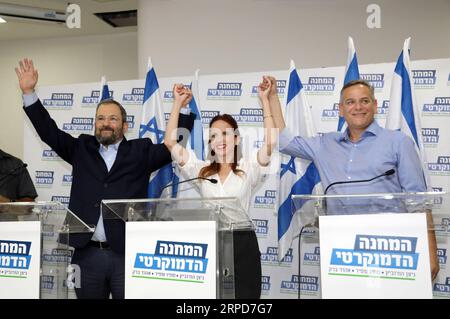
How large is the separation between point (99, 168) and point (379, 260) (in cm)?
210

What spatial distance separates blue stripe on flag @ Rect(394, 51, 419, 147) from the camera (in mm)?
3385

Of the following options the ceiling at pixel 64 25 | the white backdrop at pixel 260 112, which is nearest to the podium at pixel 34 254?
the white backdrop at pixel 260 112

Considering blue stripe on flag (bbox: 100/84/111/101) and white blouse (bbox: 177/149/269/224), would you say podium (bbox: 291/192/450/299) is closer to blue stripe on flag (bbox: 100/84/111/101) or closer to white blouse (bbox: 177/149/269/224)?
white blouse (bbox: 177/149/269/224)

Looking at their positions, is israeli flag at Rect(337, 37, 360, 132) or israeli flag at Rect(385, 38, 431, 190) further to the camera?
israeli flag at Rect(337, 37, 360, 132)

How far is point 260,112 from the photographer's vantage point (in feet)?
12.7

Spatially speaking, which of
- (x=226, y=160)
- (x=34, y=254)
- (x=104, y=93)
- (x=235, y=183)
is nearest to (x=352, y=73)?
(x=226, y=160)

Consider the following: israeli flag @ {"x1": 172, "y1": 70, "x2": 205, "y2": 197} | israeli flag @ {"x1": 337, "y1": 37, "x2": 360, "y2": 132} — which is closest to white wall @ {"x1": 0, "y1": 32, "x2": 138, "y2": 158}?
israeli flag @ {"x1": 172, "y1": 70, "x2": 205, "y2": 197}

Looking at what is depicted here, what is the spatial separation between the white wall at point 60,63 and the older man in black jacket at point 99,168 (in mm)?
3313

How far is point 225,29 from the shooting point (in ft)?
16.6

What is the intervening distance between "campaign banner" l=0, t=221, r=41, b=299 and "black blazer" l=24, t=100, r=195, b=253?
42.3 inches

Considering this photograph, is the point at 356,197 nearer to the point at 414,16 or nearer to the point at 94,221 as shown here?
the point at 94,221

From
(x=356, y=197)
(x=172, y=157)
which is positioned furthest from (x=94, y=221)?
(x=356, y=197)
